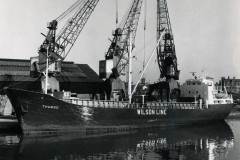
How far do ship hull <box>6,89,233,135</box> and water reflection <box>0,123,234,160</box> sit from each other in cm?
220

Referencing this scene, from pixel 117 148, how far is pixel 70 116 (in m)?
9.47

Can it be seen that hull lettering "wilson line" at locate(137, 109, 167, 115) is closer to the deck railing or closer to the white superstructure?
the deck railing

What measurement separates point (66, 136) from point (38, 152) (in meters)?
9.07

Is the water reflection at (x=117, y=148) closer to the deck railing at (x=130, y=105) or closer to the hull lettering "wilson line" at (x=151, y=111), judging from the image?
the deck railing at (x=130, y=105)

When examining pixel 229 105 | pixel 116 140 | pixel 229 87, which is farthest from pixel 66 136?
pixel 229 87

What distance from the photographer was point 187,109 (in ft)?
186

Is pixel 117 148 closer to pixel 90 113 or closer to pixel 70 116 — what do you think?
pixel 70 116

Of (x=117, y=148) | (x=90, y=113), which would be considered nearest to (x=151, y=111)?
(x=90, y=113)

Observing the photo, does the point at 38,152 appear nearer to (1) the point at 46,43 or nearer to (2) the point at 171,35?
(1) the point at 46,43

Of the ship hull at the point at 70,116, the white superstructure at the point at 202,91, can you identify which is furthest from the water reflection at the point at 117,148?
the white superstructure at the point at 202,91

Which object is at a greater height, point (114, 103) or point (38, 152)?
point (114, 103)

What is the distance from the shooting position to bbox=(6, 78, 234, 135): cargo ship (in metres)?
38.3

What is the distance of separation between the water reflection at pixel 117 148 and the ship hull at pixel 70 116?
2.20 m

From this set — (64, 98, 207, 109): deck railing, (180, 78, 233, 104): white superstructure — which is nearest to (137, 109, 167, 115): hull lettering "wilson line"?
(64, 98, 207, 109): deck railing
